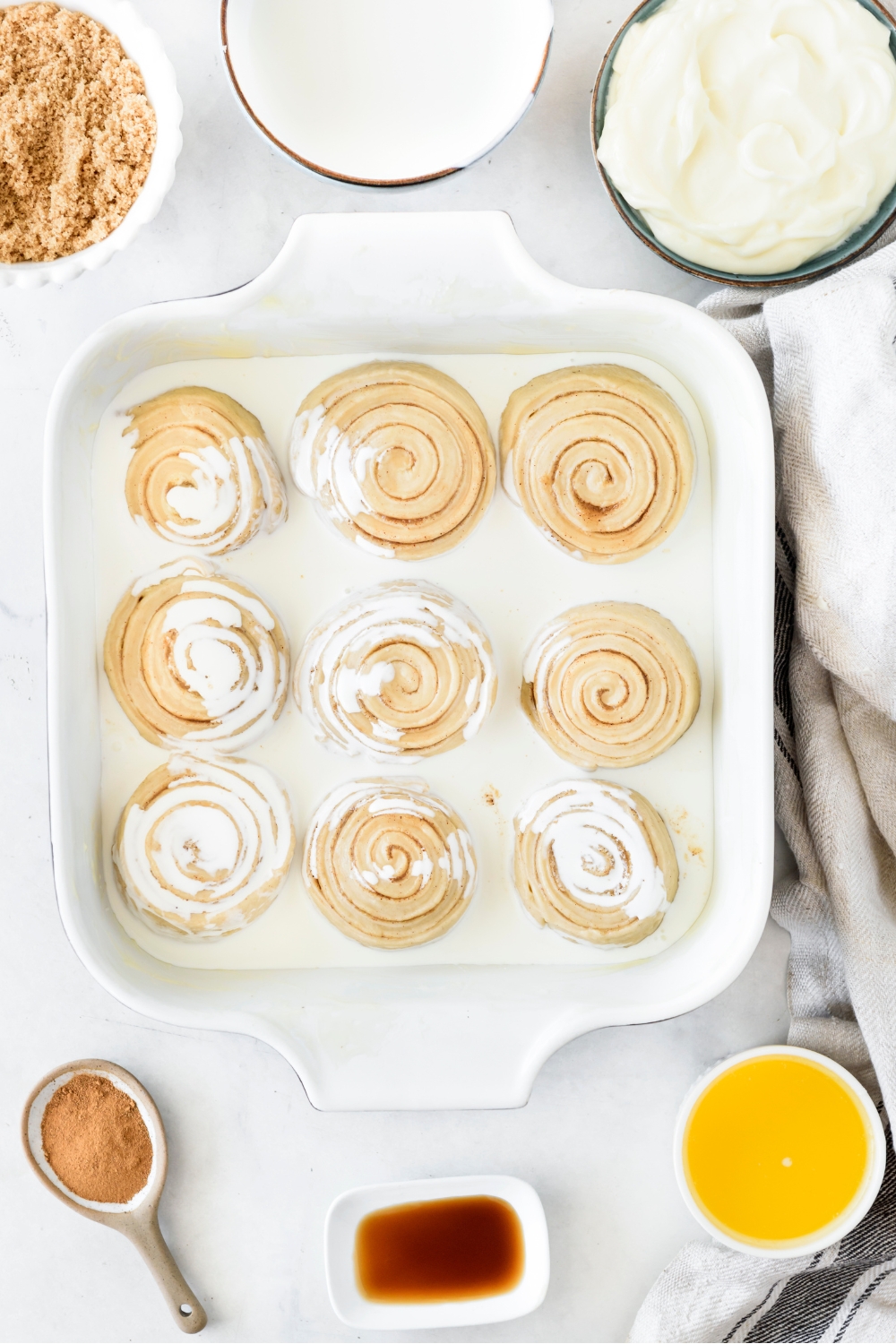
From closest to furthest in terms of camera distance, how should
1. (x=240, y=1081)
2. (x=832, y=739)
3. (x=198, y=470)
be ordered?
(x=198, y=470), (x=832, y=739), (x=240, y=1081)

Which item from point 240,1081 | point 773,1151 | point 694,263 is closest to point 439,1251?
point 240,1081

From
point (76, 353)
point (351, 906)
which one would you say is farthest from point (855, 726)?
point (76, 353)

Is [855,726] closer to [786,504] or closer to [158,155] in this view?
[786,504]

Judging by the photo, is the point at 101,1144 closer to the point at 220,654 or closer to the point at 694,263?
the point at 220,654

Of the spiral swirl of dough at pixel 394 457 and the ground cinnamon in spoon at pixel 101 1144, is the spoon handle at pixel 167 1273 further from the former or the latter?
the spiral swirl of dough at pixel 394 457

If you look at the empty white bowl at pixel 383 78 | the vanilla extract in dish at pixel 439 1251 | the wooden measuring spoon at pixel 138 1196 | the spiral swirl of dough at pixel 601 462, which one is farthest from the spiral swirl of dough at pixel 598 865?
the empty white bowl at pixel 383 78

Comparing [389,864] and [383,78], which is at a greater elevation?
[383,78]

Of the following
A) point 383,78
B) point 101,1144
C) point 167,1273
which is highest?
point 383,78

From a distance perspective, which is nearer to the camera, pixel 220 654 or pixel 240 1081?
pixel 220 654

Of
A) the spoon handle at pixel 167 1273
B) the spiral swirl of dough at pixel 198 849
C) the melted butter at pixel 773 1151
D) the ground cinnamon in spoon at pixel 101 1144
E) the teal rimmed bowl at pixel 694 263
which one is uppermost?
the teal rimmed bowl at pixel 694 263

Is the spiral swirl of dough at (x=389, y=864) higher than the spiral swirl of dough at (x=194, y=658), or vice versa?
the spiral swirl of dough at (x=194, y=658)
